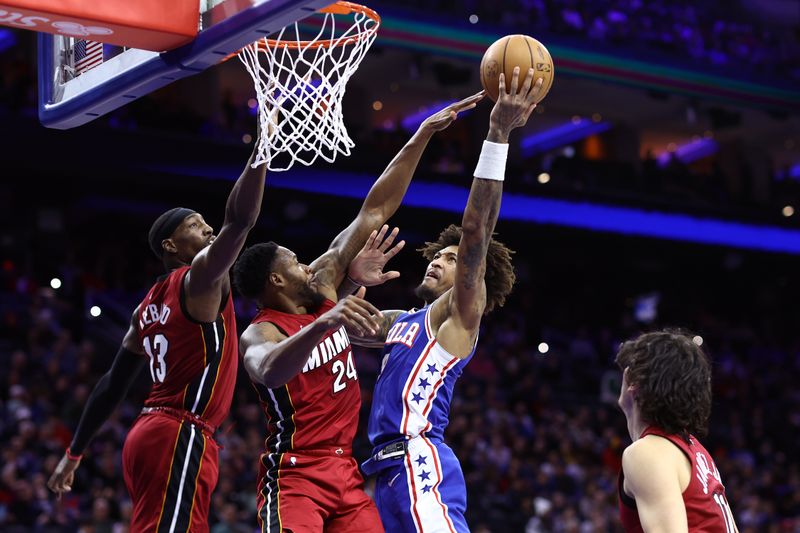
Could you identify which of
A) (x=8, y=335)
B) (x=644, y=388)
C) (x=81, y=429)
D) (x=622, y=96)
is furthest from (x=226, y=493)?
(x=622, y=96)

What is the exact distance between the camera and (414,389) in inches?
180

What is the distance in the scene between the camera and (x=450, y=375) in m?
4.66

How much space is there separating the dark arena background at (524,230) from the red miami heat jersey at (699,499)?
22.2 feet

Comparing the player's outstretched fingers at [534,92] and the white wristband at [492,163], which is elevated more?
the player's outstretched fingers at [534,92]

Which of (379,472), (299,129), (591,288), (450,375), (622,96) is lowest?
(591,288)

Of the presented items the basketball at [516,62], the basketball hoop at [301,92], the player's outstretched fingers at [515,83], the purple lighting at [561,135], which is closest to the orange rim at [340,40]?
the basketball hoop at [301,92]

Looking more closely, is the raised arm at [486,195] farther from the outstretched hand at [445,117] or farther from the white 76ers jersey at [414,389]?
the outstretched hand at [445,117]

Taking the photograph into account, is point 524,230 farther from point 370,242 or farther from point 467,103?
point 370,242

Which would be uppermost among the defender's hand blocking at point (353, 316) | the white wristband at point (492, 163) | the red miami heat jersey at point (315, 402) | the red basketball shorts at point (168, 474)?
the white wristband at point (492, 163)

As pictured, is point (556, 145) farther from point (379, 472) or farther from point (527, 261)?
point (379, 472)

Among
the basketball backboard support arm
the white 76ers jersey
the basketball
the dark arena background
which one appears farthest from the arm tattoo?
the dark arena background

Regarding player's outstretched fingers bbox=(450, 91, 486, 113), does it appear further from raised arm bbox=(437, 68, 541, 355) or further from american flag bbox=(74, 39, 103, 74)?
american flag bbox=(74, 39, 103, 74)

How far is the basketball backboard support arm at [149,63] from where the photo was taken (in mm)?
3840

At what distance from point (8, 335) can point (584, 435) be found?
26.0ft
